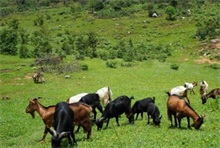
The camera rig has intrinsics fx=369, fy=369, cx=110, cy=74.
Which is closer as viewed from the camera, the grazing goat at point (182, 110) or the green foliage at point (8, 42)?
the grazing goat at point (182, 110)

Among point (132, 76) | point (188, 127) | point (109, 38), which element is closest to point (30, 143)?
point (188, 127)

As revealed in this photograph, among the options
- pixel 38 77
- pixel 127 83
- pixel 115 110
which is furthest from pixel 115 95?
pixel 115 110

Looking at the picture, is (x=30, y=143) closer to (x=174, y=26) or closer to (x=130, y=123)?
(x=130, y=123)

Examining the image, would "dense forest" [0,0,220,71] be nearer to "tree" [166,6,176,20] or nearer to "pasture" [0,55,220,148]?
"tree" [166,6,176,20]

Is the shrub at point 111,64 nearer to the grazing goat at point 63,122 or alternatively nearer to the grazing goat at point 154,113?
the grazing goat at point 154,113

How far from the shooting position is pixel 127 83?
38.0 m

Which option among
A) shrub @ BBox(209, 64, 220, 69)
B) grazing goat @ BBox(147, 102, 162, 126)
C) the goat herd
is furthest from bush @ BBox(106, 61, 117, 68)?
grazing goat @ BBox(147, 102, 162, 126)

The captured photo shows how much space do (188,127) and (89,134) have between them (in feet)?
17.3

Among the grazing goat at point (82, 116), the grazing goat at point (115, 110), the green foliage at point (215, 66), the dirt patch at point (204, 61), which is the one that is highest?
the grazing goat at point (82, 116)

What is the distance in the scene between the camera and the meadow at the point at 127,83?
1706 centimetres

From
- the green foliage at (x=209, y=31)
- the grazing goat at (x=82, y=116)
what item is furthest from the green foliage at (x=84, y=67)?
the green foliage at (x=209, y=31)

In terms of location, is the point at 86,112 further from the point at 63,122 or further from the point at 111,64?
the point at 111,64

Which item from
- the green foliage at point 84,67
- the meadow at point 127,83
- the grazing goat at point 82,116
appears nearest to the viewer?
the meadow at point 127,83

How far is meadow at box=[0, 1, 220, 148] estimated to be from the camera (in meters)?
17.1
